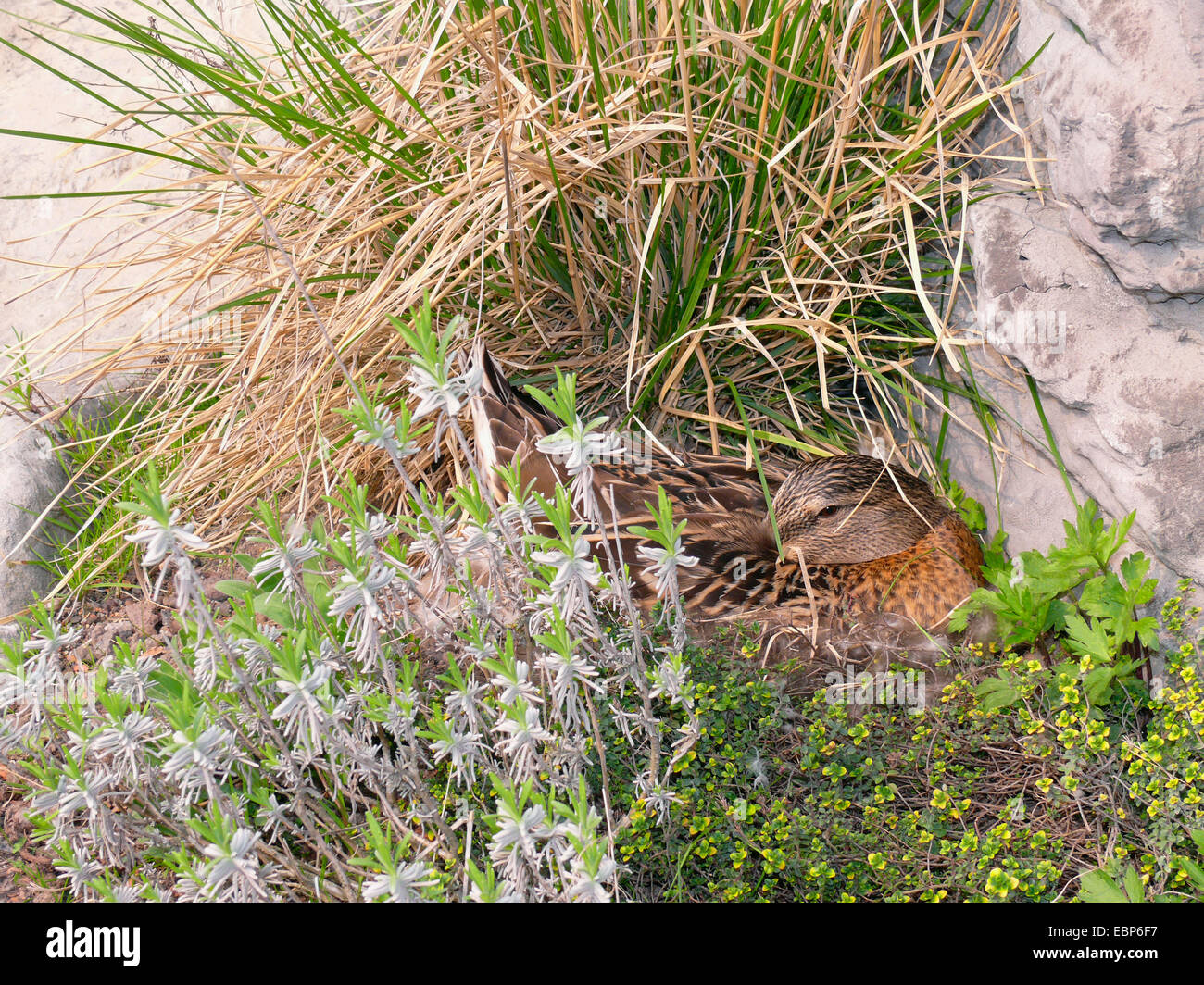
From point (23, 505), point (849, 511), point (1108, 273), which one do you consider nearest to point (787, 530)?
point (849, 511)

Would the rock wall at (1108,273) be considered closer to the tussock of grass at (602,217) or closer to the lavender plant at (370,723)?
the tussock of grass at (602,217)

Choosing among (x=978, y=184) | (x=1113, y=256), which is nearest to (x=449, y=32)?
(x=978, y=184)

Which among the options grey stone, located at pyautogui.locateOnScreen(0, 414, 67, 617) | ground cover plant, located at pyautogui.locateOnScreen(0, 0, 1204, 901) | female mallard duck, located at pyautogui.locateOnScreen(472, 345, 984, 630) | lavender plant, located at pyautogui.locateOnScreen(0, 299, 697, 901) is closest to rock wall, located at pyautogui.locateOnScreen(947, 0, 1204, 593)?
ground cover plant, located at pyautogui.locateOnScreen(0, 0, 1204, 901)

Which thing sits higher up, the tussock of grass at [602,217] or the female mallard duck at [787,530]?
the tussock of grass at [602,217]

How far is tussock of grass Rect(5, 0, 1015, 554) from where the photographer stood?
2.67m

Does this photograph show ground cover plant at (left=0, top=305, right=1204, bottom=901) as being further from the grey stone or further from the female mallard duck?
the grey stone

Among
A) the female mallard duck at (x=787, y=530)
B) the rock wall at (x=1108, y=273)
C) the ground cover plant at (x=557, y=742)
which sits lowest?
the ground cover plant at (x=557, y=742)

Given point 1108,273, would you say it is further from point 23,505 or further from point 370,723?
point 23,505

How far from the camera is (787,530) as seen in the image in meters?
2.72

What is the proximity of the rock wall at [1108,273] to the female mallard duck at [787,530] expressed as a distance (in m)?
0.28

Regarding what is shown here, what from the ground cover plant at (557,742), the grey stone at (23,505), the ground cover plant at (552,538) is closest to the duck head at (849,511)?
the ground cover plant at (552,538)

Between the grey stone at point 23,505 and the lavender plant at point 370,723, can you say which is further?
the grey stone at point 23,505

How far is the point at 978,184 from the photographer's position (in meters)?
2.66

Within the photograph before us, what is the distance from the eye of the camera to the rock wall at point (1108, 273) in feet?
6.86
